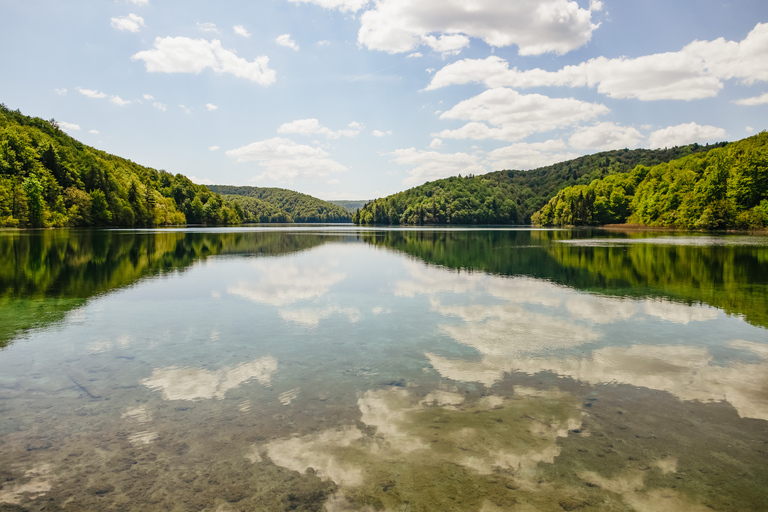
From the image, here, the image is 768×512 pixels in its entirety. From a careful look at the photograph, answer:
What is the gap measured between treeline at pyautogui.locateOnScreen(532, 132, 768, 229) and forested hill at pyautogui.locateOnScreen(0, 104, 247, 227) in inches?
5214

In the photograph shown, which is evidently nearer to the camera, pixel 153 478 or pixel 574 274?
pixel 153 478

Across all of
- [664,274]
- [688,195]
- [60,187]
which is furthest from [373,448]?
[60,187]

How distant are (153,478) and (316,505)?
1.93 m

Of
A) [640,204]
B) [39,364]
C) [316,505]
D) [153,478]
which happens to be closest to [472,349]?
[316,505]

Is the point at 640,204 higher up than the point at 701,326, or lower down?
higher up

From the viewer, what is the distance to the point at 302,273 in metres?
23.4

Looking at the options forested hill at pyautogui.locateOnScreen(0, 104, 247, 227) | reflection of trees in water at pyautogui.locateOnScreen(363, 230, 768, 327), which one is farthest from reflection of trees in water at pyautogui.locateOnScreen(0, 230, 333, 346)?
forested hill at pyautogui.locateOnScreen(0, 104, 247, 227)

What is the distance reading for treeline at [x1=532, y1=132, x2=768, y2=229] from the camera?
8138 centimetres

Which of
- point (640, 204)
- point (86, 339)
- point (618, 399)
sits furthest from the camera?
point (640, 204)

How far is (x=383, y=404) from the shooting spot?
6707 millimetres

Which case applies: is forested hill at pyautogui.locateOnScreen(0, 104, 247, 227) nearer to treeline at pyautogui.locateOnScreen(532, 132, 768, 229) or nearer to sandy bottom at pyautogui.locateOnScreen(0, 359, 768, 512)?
sandy bottom at pyautogui.locateOnScreen(0, 359, 768, 512)

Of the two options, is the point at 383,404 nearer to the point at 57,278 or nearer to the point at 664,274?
the point at 57,278

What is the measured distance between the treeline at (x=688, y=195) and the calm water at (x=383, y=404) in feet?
290

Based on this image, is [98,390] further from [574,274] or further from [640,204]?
[640,204]
